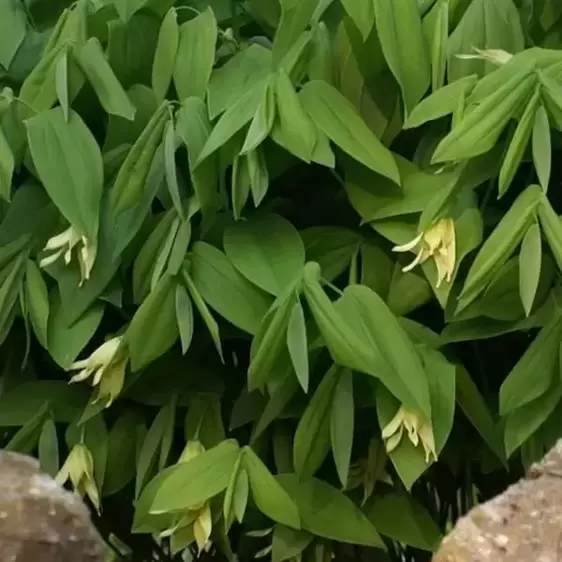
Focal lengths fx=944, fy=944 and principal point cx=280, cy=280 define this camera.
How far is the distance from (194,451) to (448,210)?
0.23 m

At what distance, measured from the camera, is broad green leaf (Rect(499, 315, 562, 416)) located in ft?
1.91

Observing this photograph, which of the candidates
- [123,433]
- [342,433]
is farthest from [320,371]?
[123,433]

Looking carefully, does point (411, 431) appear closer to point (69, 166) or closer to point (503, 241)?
point (503, 241)

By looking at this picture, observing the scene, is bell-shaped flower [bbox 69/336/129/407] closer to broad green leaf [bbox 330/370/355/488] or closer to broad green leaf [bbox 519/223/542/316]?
broad green leaf [bbox 330/370/355/488]

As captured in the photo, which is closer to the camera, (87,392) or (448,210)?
(448,210)

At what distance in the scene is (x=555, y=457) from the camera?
1.58 ft

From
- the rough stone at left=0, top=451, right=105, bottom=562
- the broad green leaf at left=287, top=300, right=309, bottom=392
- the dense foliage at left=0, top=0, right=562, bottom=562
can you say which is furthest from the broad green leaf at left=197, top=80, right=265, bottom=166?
the rough stone at left=0, top=451, right=105, bottom=562

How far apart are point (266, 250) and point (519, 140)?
0.58 feet

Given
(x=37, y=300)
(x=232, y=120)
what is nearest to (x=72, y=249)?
(x=37, y=300)

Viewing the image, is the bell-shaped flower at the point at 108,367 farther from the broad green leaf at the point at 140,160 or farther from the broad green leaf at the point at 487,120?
the broad green leaf at the point at 487,120

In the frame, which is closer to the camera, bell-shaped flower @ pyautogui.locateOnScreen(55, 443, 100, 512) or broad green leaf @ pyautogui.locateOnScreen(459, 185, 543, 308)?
broad green leaf @ pyautogui.locateOnScreen(459, 185, 543, 308)

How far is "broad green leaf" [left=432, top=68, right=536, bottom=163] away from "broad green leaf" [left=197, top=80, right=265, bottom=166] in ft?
0.38

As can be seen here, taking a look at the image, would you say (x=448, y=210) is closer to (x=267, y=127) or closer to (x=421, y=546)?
(x=267, y=127)

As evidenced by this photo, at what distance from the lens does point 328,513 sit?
62cm
